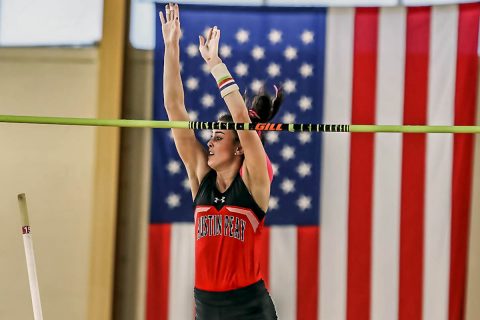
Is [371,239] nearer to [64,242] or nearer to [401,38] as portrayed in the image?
[401,38]

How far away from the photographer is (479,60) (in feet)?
11.8

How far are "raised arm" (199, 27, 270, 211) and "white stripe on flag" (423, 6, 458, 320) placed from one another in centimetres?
109

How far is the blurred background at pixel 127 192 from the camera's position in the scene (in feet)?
11.9

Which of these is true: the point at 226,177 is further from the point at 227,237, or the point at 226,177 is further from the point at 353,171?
the point at 353,171

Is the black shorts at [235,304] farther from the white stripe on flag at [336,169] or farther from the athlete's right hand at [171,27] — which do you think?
the athlete's right hand at [171,27]

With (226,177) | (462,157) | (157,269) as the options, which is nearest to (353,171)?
(462,157)

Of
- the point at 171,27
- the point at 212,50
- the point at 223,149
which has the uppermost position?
the point at 171,27

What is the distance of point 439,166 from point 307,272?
0.96 meters

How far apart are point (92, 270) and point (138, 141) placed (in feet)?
2.58

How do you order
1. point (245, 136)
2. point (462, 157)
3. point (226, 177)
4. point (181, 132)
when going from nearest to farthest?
1. point (245, 136)
2. point (226, 177)
3. point (181, 132)
4. point (462, 157)

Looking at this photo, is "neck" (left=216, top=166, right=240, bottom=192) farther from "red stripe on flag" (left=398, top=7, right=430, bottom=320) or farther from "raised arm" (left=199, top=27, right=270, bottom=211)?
"red stripe on flag" (left=398, top=7, right=430, bottom=320)

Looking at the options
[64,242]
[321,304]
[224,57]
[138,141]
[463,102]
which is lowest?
[321,304]

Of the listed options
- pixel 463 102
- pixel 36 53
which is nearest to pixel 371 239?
pixel 463 102

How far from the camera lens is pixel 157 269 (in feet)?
12.1
